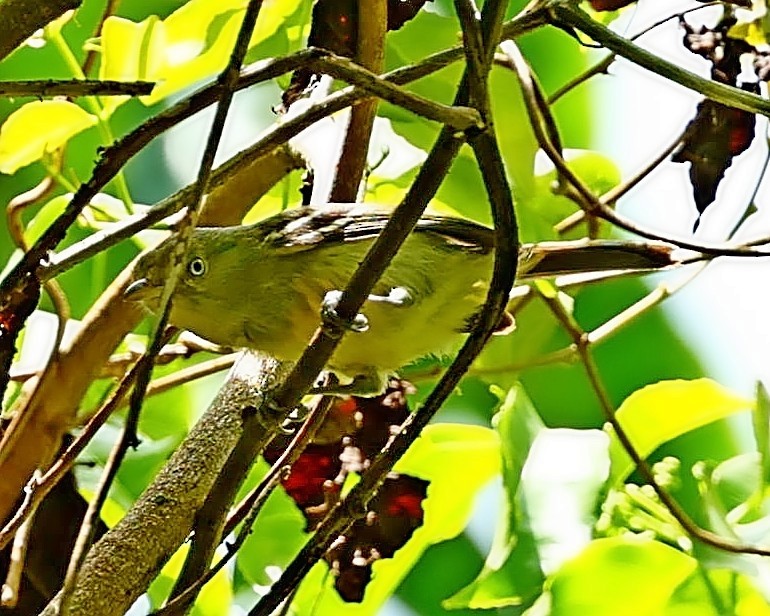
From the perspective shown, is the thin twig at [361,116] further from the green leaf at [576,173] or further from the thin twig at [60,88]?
the thin twig at [60,88]

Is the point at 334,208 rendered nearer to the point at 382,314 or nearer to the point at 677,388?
the point at 382,314

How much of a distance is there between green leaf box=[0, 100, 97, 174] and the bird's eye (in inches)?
8.4

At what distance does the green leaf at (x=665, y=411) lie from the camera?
125cm

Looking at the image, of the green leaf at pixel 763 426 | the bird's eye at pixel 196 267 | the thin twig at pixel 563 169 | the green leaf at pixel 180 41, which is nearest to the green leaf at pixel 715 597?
the green leaf at pixel 763 426

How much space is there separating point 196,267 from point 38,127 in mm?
239

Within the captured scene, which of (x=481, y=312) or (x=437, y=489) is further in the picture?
(x=437, y=489)

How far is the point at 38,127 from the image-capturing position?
44.0 inches

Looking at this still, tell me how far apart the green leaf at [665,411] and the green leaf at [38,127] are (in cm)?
66

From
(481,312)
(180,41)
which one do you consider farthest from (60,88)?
(180,41)

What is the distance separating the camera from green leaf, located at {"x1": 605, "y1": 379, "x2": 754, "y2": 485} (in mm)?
1245

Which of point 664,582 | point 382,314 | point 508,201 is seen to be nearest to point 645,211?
point 664,582

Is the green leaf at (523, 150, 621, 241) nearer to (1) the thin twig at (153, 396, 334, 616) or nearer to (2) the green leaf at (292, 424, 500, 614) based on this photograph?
(2) the green leaf at (292, 424, 500, 614)

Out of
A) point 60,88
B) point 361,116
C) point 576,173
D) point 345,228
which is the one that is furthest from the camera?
point 576,173

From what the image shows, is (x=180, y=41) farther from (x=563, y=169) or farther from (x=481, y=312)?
(x=481, y=312)
